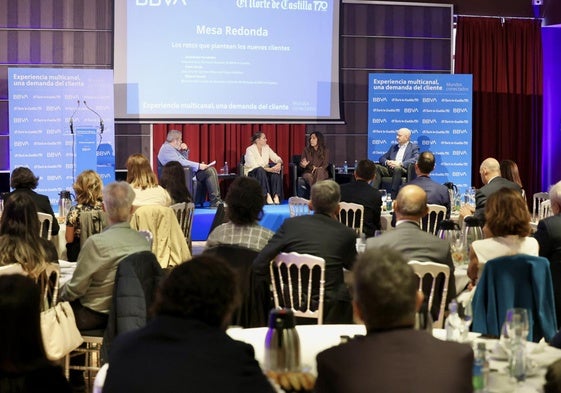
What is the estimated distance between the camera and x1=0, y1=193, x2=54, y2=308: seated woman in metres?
4.27

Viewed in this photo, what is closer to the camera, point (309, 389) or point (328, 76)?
point (309, 389)

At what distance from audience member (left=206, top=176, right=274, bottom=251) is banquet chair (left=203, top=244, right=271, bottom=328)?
19cm

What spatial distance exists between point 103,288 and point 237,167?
26.3ft

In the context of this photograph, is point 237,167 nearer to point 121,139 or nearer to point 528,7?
point 121,139

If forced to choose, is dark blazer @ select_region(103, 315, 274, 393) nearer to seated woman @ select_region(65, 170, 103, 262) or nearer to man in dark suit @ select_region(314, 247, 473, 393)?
man in dark suit @ select_region(314, 247, 473, 393)

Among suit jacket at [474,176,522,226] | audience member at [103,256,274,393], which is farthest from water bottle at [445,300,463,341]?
suit jacket at [474,176,522,226]

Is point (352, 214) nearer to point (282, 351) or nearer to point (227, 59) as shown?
point (282, 351)

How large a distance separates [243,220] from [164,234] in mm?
1202

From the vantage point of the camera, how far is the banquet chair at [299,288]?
487cm

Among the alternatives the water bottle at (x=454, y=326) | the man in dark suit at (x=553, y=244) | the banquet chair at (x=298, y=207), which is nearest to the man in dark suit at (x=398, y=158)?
the banquet chair at (x=298, y=207)

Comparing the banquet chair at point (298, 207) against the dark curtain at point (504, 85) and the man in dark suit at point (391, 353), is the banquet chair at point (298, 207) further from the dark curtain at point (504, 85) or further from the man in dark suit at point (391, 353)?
the dark curtain at point (504, 85)

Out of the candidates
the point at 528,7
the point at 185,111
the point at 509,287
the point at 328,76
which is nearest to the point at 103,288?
the point at 509,287


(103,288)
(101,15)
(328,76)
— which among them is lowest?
(103,288)

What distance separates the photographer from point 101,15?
39.7 feet
